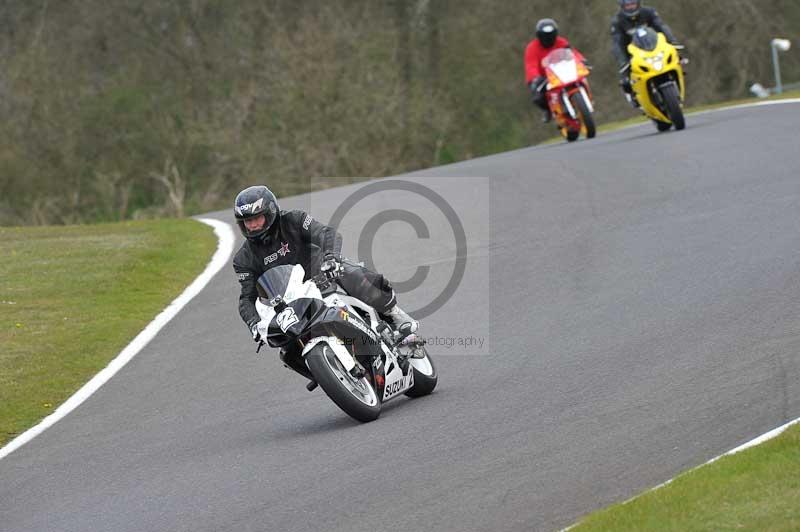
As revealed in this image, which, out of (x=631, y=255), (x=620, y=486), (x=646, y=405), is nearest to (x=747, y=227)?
(x=631, y=255)

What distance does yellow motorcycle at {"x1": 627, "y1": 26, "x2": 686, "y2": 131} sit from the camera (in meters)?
18.9

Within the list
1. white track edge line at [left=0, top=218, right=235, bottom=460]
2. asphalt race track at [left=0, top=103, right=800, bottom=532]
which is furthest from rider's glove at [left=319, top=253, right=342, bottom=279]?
white track edge line at [left=0, top=218, right=235, bottom=460]

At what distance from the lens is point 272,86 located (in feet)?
129

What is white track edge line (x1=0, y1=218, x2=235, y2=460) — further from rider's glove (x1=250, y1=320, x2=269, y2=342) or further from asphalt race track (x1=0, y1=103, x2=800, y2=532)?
rider's glove (x1=250, y1=320, x2=269, y2=342)

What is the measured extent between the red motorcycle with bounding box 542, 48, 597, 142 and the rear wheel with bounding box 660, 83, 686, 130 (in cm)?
180

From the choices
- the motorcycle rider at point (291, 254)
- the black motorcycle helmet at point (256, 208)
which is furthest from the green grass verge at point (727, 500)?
the black motorcycle helmet at point (256, 208)

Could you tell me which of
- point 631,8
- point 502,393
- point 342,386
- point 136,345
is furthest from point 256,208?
point 631,8

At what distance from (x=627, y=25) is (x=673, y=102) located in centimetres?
165

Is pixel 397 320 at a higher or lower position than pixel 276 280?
lower

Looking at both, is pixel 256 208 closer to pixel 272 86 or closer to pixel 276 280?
pixel 276 280

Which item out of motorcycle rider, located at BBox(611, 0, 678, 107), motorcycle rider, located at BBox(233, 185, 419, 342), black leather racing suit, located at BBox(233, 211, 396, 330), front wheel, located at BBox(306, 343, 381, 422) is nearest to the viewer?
front wheel, located at BBox(306, 343, 381, 422)

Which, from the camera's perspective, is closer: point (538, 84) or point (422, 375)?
point (422, 375)

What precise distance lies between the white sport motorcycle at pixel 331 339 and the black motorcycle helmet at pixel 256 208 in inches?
13.4

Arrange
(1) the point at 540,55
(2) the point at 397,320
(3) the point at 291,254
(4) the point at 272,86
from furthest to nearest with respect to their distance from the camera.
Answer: (4) the point at 272,86 < (1) the point at 540,55 < (2) the point at 397,320 < (3) the point at 291,254
